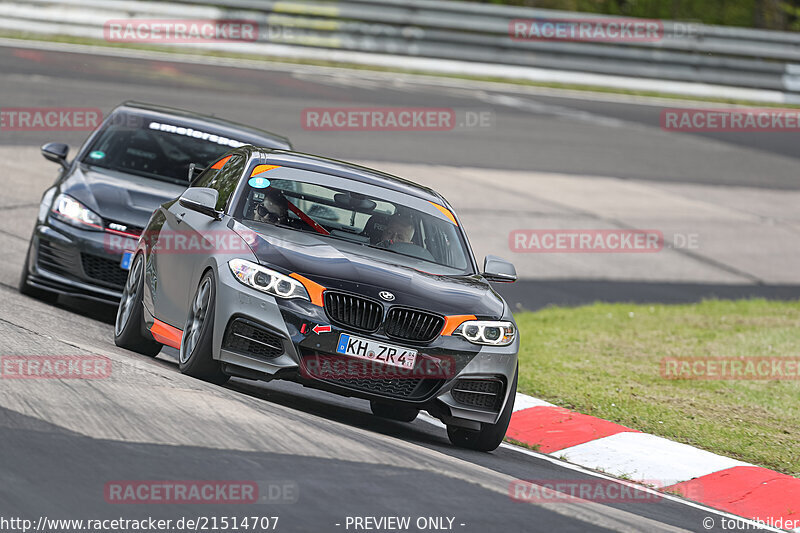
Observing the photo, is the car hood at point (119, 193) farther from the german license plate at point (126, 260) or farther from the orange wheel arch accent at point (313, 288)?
the orange wheel arch accent at point (313, 288)

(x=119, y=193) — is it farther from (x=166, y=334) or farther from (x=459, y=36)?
(x=459, y=36)

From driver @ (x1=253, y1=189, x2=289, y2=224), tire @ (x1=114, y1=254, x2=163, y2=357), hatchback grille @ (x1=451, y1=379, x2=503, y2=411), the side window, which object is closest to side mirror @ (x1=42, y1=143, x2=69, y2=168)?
the side window

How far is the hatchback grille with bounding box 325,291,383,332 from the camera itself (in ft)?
23.3

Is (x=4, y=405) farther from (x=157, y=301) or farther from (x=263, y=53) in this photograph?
(x=263, y=53)

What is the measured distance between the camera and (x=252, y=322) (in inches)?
280

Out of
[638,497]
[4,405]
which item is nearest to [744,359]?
[638,497]

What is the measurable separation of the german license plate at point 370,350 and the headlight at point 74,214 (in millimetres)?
3643

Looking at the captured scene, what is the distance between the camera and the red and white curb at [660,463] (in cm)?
774

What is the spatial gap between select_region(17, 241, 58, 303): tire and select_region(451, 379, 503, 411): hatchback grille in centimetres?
432

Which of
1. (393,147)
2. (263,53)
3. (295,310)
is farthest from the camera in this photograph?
(263,53)

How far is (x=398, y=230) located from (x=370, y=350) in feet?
4.81

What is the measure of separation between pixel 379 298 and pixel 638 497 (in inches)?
74.9

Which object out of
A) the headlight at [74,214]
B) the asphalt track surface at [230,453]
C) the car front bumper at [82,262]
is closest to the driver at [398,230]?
the asphalt track surface at [230,453]

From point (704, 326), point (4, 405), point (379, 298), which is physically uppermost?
point (379, 298)
